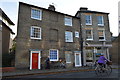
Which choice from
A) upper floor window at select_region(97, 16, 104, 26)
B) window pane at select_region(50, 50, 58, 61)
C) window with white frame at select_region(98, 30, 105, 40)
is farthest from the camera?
upper floor window at select_region(97, 16, 104, 26)

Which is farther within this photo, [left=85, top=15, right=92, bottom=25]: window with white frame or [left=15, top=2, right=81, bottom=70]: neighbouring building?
[left=85, top=15, right=92, bottom=25]: window with white frame

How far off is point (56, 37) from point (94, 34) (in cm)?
756

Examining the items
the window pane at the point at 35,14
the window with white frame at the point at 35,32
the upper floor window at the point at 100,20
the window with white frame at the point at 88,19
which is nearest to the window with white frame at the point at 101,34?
the upper floor window at the point at 100,20

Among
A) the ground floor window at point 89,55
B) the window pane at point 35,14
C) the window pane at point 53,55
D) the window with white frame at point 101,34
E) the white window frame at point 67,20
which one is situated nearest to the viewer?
the window pane at point 35,14

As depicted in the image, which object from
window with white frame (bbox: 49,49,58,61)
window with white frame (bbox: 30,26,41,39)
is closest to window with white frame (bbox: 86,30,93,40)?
window with white frame (bbox: 49,49,58,61)

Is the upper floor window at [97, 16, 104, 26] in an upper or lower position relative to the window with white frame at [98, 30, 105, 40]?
upper

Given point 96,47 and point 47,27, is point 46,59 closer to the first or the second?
point 47,27

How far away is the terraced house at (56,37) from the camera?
542 inches

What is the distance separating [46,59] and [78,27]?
28.2ft

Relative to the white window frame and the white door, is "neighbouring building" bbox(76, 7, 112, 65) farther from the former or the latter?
the white window frame

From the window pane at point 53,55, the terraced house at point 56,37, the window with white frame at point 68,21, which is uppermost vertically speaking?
the window with white frame at point 68,21

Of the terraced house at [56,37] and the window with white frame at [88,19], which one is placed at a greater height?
the window with white frame at [88,19]

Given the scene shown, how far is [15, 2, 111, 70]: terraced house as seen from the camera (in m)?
13.8

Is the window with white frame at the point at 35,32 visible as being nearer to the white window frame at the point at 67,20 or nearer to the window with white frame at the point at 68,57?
the white window frame at the point at 67,20
